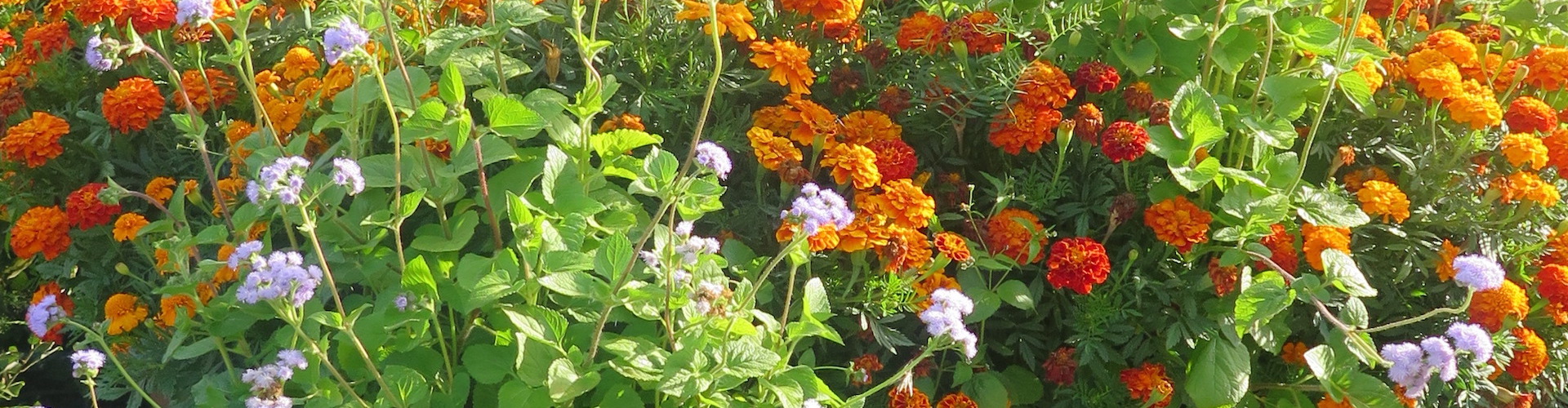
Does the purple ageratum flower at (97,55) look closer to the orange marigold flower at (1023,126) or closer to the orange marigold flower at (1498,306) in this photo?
the orange marigold flower at (1023,126)

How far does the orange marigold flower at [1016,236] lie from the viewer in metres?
2.04

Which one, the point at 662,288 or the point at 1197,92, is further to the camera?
the point at 1197,92

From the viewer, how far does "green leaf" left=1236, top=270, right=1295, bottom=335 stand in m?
1.85

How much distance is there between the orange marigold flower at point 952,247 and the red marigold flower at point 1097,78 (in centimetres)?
37

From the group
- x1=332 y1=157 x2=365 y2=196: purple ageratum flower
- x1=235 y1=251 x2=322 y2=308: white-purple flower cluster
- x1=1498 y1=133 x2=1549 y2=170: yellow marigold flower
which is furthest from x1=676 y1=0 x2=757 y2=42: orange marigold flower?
x1=1498 y1=133 x2=1549 y2=170: yellow marigold flower

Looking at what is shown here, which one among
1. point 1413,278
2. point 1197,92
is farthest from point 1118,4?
point 1413,278

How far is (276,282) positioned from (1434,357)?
1470 mm

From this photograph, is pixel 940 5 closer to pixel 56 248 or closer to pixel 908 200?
pixel 908 200

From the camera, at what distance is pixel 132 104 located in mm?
2195

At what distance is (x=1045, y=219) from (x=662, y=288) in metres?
0.94

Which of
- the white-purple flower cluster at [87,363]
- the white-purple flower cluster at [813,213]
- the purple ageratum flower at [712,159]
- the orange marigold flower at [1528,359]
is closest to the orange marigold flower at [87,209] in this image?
the white-purple flower cluster at [87,363]

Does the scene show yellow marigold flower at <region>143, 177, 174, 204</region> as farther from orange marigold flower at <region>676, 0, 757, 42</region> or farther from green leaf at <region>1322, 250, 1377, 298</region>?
green leaf at <region>1322, 250, 1377, 298</region>

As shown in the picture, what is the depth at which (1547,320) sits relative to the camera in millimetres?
2207

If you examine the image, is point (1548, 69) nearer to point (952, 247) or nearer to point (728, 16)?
point (952, 247)
